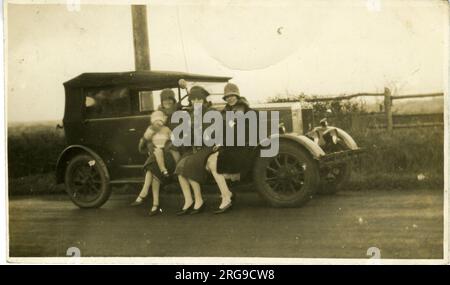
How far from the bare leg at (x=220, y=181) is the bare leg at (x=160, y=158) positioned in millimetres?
406

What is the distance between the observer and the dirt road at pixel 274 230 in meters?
5.48

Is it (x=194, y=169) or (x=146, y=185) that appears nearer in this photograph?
(x=194, y=169)

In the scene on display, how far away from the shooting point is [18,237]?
5777mm

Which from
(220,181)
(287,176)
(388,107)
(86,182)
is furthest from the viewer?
(86,182)

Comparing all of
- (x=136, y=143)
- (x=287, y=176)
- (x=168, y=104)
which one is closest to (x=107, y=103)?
(x=136, y=143)

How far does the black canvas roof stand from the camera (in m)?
5.61

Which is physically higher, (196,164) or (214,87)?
(214,87)

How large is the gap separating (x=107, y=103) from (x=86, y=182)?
76cm

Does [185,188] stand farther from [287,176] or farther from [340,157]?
[340,157]

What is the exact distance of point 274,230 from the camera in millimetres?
5504

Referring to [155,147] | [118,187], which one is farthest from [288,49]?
[118,187]

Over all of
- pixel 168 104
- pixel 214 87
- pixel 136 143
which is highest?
pixel 214 87

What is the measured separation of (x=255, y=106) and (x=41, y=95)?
6.48 feet

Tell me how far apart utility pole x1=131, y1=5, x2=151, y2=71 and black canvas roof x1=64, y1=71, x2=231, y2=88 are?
0.30ft
